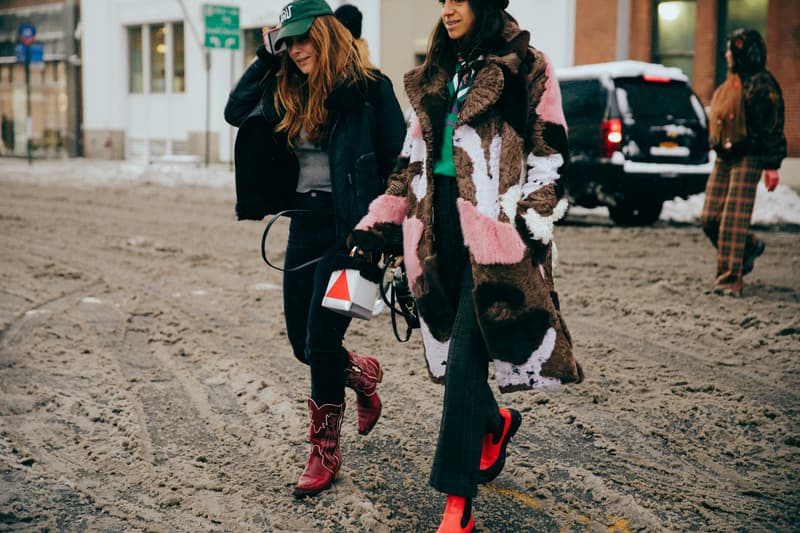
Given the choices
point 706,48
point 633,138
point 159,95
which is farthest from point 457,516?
point 159,95

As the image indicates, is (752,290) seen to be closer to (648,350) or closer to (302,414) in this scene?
(648,350)

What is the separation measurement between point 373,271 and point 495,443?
0.83 meters

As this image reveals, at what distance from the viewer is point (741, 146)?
7.66m

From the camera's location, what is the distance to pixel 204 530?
3400 mm

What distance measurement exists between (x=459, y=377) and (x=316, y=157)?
1.10m

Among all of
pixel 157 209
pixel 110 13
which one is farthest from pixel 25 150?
pixel 157 209

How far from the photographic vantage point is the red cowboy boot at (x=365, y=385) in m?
4.15

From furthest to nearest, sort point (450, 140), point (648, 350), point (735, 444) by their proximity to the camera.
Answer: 1. point (648, 350)
2. point (735, 444)
3. point (450, 140)

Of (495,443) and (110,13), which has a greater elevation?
(110,13)

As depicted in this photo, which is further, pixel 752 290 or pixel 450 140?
pixel 752 290

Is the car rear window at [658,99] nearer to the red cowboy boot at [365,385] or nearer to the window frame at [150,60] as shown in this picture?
the red cowboy boot at [365,385]

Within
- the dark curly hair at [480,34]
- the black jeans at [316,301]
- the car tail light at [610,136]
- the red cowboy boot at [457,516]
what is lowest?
the red cowboy boot at [457,516]

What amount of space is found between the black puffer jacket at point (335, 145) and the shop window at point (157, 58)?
26.7 meters

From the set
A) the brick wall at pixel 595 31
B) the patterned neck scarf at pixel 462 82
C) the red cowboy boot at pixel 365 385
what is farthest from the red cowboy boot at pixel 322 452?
the brick wall at pixel 595 31
